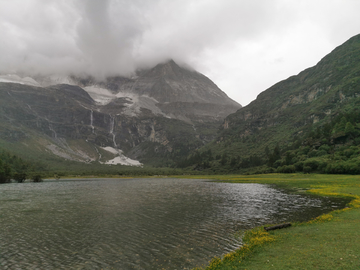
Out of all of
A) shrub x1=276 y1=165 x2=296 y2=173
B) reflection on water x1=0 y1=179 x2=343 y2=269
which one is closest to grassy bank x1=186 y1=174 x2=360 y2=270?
reflection on water x1=0 y1=179 x2=343 y2=269

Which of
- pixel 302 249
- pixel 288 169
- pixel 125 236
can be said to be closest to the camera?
pixel 302 249

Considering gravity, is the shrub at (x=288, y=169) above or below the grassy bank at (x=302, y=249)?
above

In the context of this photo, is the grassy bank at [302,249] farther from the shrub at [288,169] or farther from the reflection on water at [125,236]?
the shrub at [288,169]

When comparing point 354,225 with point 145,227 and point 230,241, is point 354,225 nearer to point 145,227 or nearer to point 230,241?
point 230,241

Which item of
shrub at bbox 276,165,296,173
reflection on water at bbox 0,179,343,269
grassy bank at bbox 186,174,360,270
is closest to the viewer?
grassy bank at bbox 186,174,360,270

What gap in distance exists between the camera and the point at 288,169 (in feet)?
452

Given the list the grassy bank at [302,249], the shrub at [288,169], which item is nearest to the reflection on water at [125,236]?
the grassy bank at [302,249]

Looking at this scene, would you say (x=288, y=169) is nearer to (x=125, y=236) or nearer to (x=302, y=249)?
(x=302, y=249)

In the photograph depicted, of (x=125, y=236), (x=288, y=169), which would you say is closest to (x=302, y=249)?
(x=125, y=236)

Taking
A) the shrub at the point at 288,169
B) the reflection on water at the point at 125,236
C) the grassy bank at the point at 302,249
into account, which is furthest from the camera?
the shrub at the point at 288,169

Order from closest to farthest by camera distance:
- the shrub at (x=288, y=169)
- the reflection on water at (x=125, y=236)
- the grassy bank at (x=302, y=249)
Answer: the grassy bank at (x=302, y=249), the reflection on water at (x=125, y=236), the shrub at (x=288, y=169)

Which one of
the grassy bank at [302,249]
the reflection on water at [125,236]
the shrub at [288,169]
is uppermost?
the shrub at [288,169]

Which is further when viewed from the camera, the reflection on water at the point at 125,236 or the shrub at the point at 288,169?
the shrub at the point at 288,169

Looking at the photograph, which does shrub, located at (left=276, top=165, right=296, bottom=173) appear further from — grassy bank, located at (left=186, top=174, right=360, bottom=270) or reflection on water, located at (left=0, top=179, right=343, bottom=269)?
grassy bank, located at (left=186, top=174, right=360, bottom=270)
